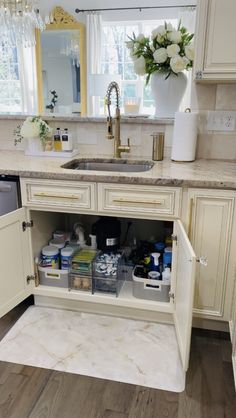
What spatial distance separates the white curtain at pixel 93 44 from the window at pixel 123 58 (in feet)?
0.41

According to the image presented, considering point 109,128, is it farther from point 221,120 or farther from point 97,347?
point 97,347

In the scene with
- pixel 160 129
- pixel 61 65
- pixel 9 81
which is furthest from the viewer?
pixel 9 81

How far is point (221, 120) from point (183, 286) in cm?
104

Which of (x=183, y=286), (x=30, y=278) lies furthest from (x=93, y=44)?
(x=183, y=286)

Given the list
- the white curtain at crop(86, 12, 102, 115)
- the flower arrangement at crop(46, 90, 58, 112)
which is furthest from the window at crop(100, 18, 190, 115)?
the flower arrangement at crop(46, 90, 58, 112)

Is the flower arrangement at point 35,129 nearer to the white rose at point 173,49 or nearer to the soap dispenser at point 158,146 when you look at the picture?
the soap dispenser at point 158,146

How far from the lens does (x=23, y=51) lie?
16.9 ft

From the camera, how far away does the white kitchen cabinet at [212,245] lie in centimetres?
155

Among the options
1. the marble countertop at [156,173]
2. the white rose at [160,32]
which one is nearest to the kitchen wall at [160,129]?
the marble countertop at [156,173]

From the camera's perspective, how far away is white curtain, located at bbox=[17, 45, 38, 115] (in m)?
5.15

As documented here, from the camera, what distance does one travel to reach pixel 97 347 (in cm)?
168

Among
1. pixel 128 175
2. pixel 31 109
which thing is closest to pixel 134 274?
pixel 128 175

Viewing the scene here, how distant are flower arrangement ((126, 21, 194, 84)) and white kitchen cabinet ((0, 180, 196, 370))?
897 mm

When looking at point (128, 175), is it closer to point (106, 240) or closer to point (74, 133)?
point (106, 240)
